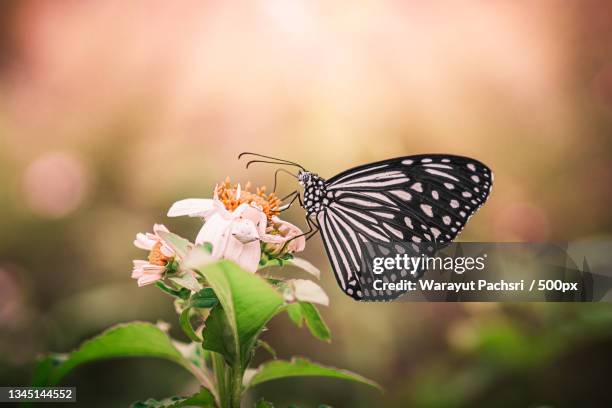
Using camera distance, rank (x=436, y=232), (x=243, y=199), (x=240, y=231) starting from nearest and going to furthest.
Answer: (x=240, y=231) < (x=243, y=199) < (x=436, y=232)

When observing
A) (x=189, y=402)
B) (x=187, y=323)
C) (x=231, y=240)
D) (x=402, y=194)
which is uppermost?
(x=402, y=194)

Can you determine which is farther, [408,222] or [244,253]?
[408,222]

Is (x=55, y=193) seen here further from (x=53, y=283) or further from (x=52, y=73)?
(x=52, y=73)

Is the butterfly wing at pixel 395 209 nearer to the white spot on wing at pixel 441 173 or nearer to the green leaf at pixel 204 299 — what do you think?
the white spot on wing at pixel 441 173

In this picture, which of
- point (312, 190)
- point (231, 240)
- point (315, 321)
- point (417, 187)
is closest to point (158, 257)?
point (231, 240)

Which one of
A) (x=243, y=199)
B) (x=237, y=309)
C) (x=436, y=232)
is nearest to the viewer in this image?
→ (x=237, y=309)

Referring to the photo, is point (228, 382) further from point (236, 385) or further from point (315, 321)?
point (315, 321)

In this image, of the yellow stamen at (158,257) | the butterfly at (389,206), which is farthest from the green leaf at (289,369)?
the butterfly at (389,206)
